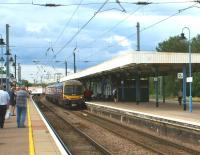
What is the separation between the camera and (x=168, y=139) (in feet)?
75.8

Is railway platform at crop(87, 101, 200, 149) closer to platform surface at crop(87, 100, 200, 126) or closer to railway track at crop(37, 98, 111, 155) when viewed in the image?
platform surface at crop(87, 100, 200, 126)

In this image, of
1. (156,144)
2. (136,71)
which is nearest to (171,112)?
(156,144)

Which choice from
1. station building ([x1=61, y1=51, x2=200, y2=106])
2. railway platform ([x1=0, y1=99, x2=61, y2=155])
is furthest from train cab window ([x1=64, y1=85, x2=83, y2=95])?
railway platform ([x1=0, y1=99, x2=61, y2=155])

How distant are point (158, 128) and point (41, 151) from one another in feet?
37.5

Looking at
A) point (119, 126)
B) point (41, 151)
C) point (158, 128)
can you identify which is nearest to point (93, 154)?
point (41, 151)

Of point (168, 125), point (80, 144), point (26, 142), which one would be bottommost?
point (80, 144)

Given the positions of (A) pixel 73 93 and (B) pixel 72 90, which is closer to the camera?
(A) pixel 73 93

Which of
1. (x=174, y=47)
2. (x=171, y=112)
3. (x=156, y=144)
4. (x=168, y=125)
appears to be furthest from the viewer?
(x=174, y=47)

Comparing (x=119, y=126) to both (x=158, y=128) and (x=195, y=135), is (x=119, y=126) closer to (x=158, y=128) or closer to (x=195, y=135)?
(x=158, y=128)

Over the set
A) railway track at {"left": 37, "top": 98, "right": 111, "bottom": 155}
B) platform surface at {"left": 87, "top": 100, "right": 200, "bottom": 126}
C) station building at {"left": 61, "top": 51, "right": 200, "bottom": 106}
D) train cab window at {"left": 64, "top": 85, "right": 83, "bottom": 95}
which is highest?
station building at {"left": 61, "top": 51, "right": 200, "bottom": 106}

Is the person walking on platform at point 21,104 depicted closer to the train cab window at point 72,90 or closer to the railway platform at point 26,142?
the railway platform at point 26,142

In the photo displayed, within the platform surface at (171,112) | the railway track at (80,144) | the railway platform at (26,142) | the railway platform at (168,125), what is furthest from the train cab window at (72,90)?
the railway platform at (26,142)

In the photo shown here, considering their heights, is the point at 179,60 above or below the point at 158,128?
above

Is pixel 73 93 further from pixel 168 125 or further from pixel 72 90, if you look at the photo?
pixel 168 125
